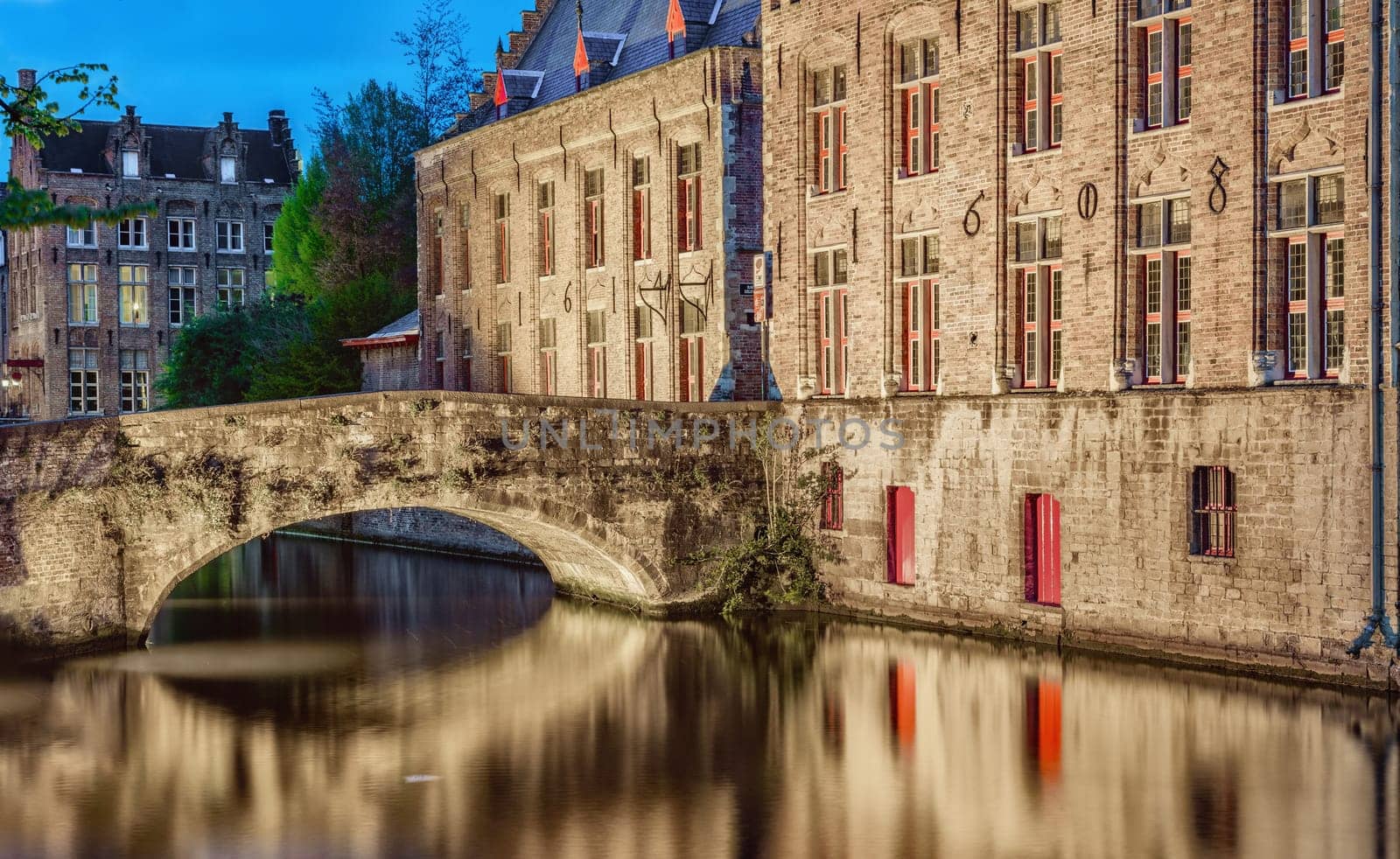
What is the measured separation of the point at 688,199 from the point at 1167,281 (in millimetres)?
A: 9423

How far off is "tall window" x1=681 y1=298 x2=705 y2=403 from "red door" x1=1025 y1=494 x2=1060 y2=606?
7.33m

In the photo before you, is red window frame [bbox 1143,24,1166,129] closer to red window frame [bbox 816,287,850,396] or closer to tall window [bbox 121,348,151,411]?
red window frame [bbox 816,287,850,396]

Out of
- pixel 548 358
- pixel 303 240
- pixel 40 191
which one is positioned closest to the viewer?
pixel 40 191

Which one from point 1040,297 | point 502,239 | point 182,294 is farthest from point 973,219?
point 182,294

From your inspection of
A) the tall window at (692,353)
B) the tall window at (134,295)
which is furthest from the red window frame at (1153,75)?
the tall window at (134,295)

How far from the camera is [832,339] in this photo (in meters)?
22.5

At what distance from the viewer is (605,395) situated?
2823 centimetres

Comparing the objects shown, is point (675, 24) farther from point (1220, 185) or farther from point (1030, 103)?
point (1220, 185)

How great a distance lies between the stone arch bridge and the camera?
1862 centimetres

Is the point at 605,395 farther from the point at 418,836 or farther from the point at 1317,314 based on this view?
the point at 418,836

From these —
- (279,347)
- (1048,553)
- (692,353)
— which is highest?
(279,347)

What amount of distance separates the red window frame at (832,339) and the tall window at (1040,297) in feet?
10.4

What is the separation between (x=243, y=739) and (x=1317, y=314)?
35.5 ft

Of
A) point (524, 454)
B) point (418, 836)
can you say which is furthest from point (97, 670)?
point (418, 836)
